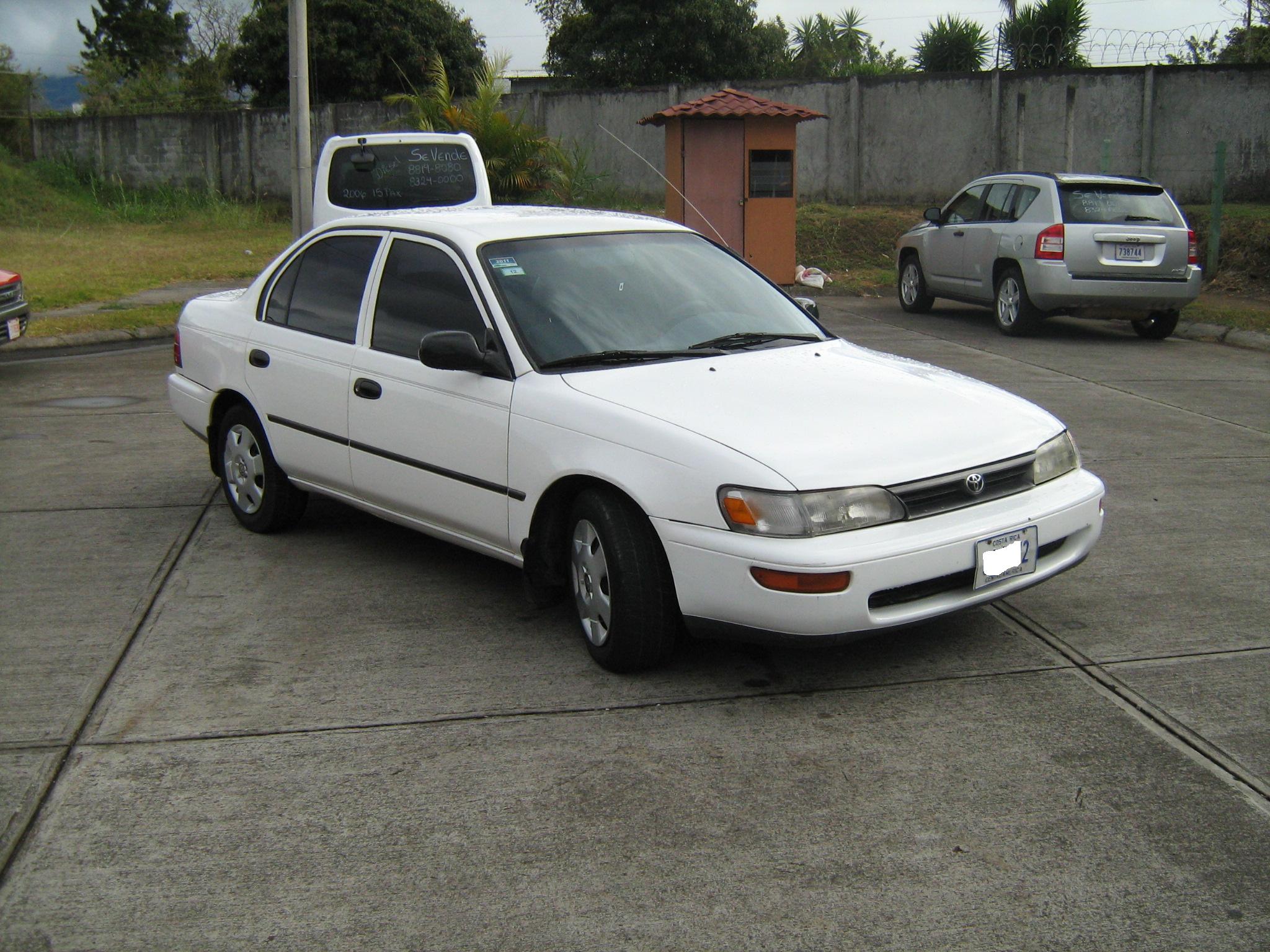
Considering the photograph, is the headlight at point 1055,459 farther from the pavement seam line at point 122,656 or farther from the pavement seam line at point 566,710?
the pavement seam line at point 122,656

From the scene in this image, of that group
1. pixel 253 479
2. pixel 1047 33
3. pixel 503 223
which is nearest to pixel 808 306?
pixel 503 223

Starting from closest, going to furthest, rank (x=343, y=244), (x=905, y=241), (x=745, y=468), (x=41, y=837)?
1. (x=41, y=837)
2. (x=745, y=468)
3. (x=343, y=244)
4. (x=905, y=241)

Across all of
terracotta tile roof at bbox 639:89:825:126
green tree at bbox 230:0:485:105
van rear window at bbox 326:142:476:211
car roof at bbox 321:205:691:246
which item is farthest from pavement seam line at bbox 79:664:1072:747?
green tree at bbox 230:0:485:105

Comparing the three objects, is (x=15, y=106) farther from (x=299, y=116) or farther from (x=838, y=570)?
(x=838, y=570)

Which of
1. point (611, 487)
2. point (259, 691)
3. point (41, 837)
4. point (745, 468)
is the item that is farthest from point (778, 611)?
point (41, 837)

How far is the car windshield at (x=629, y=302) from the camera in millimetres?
4945

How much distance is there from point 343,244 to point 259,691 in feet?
7.48

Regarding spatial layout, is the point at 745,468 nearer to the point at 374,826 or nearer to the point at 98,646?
the point at 374,826

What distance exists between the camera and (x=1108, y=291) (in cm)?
1281

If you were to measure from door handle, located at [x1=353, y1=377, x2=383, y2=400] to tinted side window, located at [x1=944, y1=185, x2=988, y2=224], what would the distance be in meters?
10.4

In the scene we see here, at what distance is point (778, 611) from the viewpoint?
13.2 feet

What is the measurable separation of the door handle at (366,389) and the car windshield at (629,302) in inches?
27.2

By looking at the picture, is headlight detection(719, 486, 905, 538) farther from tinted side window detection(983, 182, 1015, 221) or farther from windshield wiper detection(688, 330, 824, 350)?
tinted side window detection(983, 182, 1015, 221)

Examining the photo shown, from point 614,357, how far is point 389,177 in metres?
7.70
